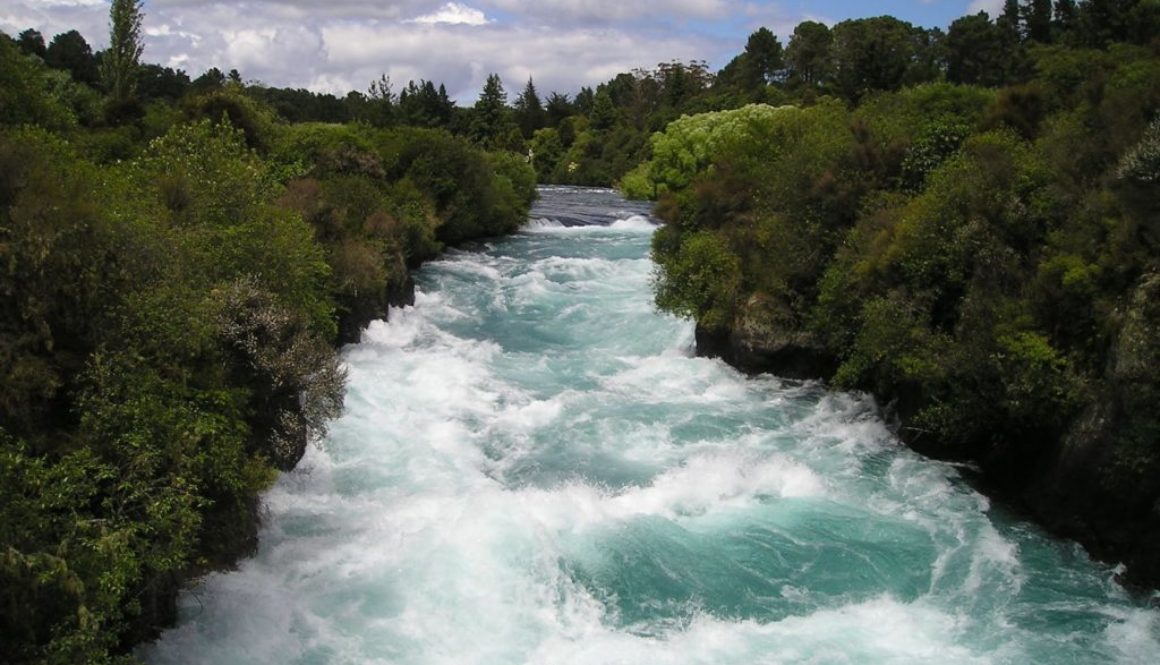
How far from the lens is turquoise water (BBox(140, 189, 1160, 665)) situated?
40.4 ft

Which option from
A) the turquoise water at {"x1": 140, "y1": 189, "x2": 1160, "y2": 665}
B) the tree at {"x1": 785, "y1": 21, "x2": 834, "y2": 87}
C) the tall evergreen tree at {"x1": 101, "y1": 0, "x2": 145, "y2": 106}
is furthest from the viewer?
the tree at {"x1": 785, "y1": 21, "x2": 834, "y2": 87}

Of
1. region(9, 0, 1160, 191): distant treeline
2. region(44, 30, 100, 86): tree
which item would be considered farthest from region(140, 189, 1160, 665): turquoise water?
region(44, 30, 100, 86): tree

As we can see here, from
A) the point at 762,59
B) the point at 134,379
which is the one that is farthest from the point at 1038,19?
the point at 134,379

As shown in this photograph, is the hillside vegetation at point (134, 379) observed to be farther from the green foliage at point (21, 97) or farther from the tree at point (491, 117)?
the tree at point (491, 117)

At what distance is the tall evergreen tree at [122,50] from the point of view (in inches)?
1878

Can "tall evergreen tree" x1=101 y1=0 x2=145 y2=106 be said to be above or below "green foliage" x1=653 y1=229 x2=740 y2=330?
above

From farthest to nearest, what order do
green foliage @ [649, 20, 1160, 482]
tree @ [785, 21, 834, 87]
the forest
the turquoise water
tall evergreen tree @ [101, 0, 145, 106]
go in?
tree @ [785, 21, 834, 87] → tall evergreen tree @ [101, 0, 145, 106] → green foliage @ [649, 20, 1160, 482] → the turquoise water → the forest

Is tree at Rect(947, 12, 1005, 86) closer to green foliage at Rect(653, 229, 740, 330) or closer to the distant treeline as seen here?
the distant treeline

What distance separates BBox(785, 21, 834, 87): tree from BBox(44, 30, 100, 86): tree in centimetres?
6666

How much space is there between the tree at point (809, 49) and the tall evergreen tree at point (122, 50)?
61.8 metres

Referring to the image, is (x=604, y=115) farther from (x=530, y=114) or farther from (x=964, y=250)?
(x=964, y=250)

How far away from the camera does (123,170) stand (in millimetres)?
21109

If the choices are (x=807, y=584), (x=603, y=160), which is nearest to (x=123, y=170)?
(x=807, y=584)

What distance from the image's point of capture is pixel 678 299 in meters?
26.6
